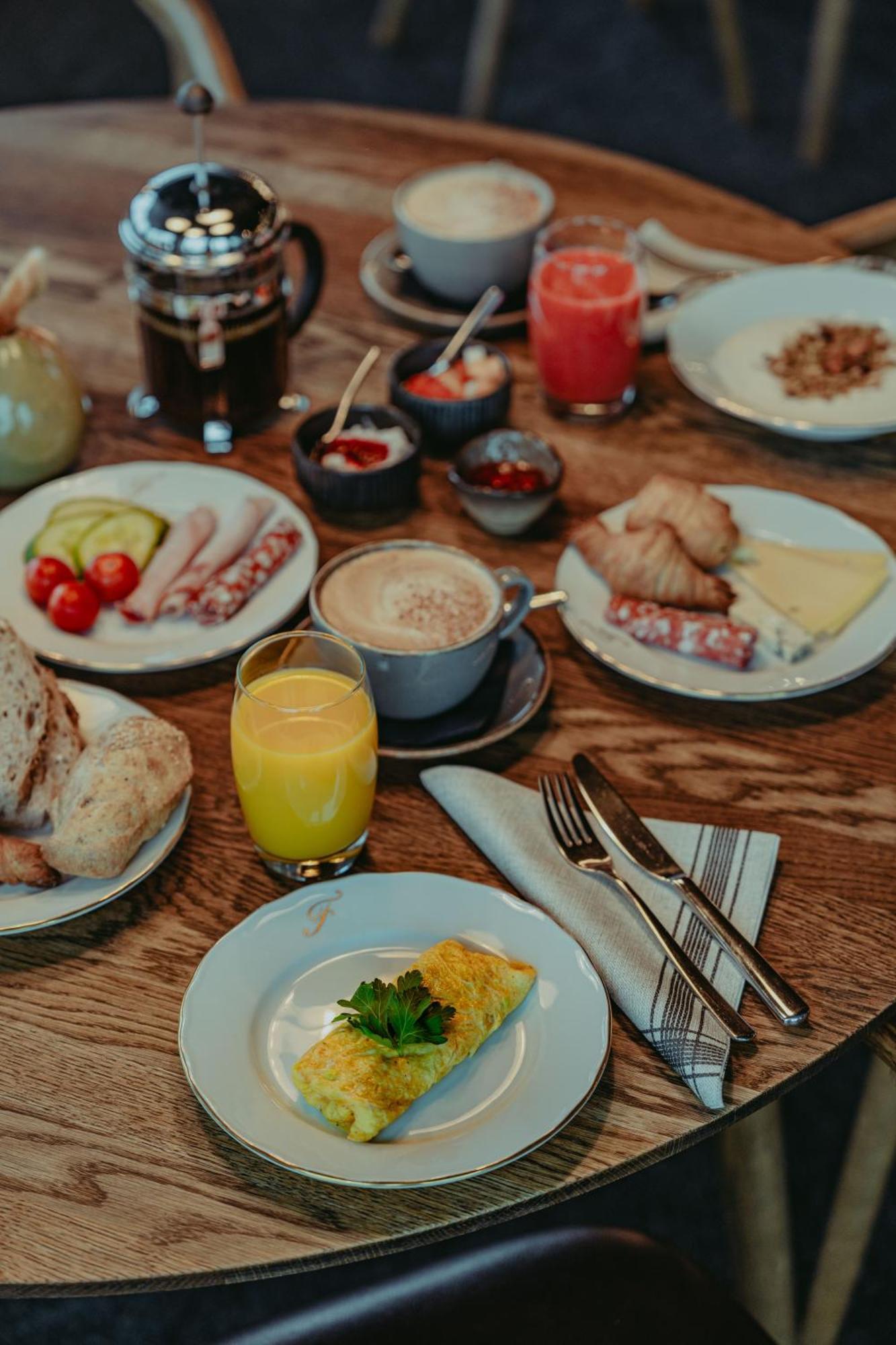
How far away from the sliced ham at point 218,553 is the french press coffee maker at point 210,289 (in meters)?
0.20

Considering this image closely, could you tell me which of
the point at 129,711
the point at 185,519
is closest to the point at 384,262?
the point at 185,519

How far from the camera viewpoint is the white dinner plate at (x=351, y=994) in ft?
3.01

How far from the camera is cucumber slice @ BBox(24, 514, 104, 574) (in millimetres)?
1464

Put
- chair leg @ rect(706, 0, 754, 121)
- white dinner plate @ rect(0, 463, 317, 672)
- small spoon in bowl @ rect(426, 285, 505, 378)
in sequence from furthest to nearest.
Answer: chair leg @ rect(706, 0, 754, 121), small spoon in bowl @ rect(426, 285, 505, 378), white dinner plate @ rect(0, 463, 317, 672)

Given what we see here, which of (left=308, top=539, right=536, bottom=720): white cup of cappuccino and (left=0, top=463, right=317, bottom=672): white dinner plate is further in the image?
(left=0, top=463, right=317, bottom=672): white dinner plate

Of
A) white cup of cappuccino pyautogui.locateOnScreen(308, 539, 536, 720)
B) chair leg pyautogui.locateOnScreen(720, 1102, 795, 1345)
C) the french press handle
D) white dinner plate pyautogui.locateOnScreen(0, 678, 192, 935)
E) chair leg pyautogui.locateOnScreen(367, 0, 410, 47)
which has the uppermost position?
the french press handle

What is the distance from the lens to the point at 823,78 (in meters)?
4.33

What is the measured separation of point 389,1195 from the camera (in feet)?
3.03

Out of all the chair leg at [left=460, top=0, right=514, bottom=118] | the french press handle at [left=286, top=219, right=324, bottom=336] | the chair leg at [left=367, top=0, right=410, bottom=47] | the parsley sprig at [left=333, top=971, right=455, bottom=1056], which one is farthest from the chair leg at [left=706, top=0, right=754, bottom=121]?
the parsley sprig at [left=333, top=971, right=455, bottom=1056]

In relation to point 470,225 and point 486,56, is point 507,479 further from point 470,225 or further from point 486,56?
point 486,56

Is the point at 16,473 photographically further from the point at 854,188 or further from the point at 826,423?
the point at 854,188

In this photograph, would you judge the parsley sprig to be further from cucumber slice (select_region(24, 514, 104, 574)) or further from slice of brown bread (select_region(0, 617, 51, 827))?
cucumber slice (select_region(24, 514, 104, 574))

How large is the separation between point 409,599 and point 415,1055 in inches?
19.2

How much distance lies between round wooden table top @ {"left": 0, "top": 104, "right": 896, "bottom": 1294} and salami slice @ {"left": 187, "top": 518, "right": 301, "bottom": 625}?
0.06m
